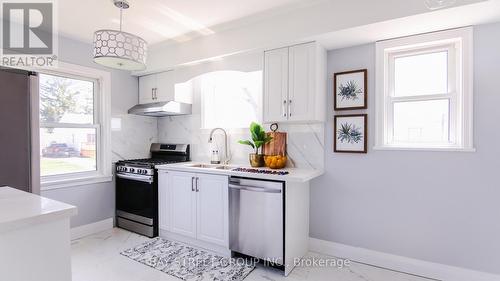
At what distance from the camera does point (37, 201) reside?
1.25 meters

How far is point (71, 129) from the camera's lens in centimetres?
329

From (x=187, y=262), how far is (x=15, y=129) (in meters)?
1.87

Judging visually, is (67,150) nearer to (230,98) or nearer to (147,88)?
(147,88)

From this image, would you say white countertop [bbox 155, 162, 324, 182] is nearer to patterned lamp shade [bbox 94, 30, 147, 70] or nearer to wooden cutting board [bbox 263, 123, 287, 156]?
wooden cutting board [bbox 263, 123, 287, 156]

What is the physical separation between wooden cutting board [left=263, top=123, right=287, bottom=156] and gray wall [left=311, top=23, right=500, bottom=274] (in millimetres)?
499

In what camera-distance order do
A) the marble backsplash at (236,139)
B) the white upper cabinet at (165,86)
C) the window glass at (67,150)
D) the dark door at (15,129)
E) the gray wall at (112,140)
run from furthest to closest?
the white upper cabinet at (165,86)
the gray wall at (112,140)
the window glass at (67,150)
the marble backsplash at (236,139)
the dark door at (15,129)

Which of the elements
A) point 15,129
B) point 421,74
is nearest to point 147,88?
point 15,129

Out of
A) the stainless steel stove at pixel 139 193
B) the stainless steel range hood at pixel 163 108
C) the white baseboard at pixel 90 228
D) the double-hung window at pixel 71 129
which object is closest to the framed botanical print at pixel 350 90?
the stainless steel range hood at pixel 163 108

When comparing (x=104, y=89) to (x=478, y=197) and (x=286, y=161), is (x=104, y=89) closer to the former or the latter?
(x=286, y=161)

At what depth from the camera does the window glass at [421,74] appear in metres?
2.37

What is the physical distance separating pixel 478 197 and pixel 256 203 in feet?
6.31

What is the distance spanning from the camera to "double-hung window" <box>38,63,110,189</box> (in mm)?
3041

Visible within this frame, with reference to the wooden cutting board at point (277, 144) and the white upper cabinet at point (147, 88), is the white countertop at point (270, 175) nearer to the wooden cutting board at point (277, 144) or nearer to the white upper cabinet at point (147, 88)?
the wooden cutting board at point (277, 144)

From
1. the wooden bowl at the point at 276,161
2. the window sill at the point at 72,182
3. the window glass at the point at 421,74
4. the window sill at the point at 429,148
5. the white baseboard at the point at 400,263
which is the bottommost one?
the white baseboard at the point at 400,263
